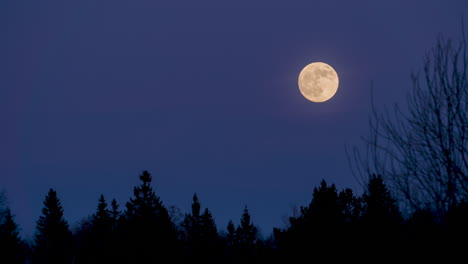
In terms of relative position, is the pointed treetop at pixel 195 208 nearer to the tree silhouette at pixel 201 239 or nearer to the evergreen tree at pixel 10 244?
the tree silhouette at pixel 201 239

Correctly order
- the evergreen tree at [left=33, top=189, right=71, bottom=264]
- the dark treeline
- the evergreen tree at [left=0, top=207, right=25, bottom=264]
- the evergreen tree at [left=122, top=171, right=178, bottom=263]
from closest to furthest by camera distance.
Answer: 1. the dark treeline
2. the evergreen tree at [left=122, top=171, right=178, bottom=263]
3. the evergreen tree at [left=0, top=207, right=25, bottom=264]
4. the evergreen tree at [left=33, top=189, right=71, bottom=264]

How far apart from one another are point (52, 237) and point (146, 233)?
68.2 ft

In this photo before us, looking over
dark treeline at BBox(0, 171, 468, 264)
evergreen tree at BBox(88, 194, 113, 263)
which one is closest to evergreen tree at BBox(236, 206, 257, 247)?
dark treeline at BBox(0, 171, 468, 264)

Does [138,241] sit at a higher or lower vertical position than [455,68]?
higher

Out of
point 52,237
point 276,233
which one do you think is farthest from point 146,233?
point 52,237

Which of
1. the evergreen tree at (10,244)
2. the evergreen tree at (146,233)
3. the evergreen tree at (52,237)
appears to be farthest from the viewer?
the evergreen tree at (52,237)

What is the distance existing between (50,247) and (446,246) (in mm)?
46757

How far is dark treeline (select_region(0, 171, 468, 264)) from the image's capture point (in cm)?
663

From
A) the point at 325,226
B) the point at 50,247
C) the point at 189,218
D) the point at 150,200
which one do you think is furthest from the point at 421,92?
the point at 50,247

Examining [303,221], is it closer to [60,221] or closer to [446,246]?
[446,246]

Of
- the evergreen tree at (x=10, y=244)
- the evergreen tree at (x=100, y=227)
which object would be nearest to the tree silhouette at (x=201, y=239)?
the evergreen tree at (x=100, y=227)

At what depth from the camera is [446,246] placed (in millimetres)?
6266

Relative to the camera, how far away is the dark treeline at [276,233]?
663cm

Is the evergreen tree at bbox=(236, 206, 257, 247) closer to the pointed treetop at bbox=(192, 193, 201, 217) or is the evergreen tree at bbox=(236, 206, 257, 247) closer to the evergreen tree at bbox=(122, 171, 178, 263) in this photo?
the pointed treetop at bbox=(192, 193, 201, 217)
